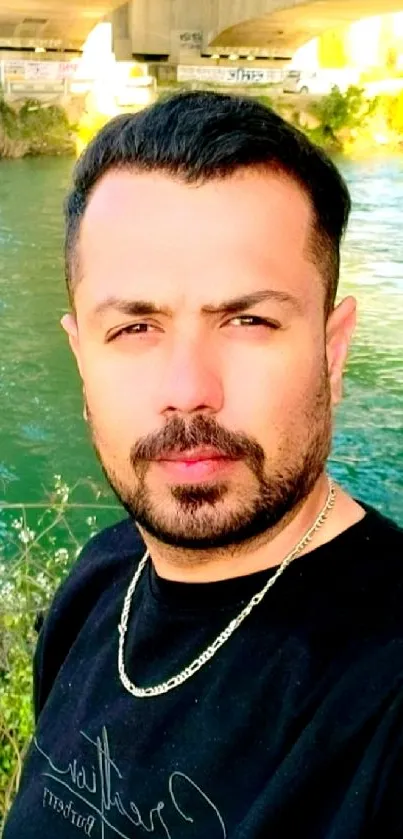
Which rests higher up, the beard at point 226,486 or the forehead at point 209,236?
the forehead at point 209,236

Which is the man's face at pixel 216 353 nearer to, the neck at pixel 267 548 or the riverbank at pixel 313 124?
the neck at pixel 267 548

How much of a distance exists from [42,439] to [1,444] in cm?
16

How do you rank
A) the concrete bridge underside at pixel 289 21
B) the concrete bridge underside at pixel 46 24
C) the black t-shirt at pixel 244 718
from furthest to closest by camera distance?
the concrete bridge underside at pixel 46 24 < the concrete bridge underside at pixel 289 21 < the black t-shirt at pixel 244 718

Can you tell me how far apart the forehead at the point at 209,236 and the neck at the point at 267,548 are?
0.15 m

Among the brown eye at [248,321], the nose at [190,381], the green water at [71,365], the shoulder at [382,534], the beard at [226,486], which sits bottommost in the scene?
the green water at [71,365]

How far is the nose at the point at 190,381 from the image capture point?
25.7 inches

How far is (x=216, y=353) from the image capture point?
2.20 feet

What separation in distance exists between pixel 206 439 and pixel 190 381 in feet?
0.13

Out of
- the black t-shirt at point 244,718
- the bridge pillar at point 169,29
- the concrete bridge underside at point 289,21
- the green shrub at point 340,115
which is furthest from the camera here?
the bridge pillar at point 169,29

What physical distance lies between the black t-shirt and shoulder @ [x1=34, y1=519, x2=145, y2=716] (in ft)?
0.16

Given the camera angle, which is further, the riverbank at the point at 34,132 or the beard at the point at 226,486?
the riverbank at the point at 34,132

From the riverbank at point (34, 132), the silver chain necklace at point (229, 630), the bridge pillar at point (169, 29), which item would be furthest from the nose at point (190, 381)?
the bridge pillar at point (169, 29)

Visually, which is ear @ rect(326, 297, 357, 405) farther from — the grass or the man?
the grass

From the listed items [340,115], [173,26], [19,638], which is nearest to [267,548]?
[19,638]
